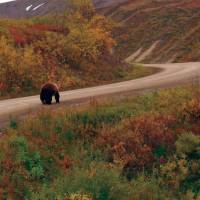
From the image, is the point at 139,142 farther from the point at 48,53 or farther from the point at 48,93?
the point at 48,53

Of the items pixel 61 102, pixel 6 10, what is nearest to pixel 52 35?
pixel 61 102

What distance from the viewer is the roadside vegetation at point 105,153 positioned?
1211 centimetres

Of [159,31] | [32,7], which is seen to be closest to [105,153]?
[159,31]

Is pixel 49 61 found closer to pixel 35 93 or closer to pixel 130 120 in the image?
pixel 35 93

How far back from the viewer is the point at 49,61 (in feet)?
103

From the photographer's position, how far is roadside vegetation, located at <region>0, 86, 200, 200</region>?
12.1 m

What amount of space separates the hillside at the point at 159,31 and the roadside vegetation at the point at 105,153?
42220 millimetres

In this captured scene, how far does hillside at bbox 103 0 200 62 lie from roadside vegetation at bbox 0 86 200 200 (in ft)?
139

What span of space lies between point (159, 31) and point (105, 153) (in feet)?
225

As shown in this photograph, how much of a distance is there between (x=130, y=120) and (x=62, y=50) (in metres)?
18.6

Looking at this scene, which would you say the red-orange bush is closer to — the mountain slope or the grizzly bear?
the grizzly bear

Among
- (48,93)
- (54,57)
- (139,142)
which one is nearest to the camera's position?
(139,142)

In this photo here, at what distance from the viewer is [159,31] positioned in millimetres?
80812

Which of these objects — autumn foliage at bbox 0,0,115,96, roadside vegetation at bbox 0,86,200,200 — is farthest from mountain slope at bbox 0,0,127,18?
roadside vegetation at bbox 0,86,200,200
